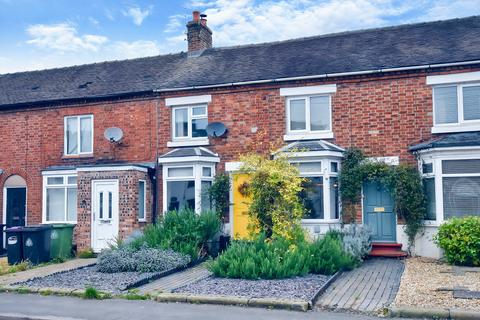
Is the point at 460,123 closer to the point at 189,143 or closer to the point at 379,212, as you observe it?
the point at 379,212

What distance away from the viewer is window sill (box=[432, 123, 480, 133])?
45.3 ft

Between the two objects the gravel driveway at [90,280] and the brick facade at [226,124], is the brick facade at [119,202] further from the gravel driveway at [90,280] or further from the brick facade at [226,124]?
the gravel driveway at [90,280]

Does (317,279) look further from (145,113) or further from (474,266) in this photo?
(145,113)

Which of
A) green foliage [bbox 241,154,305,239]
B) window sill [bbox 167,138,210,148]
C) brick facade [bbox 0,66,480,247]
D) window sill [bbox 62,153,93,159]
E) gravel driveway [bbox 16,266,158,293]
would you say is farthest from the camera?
window sill [bbox 62,153,93,159]

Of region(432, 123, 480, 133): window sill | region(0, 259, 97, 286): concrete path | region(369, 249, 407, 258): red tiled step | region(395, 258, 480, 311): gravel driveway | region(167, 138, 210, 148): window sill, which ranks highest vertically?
region(432, 123, 480, 133): window sill

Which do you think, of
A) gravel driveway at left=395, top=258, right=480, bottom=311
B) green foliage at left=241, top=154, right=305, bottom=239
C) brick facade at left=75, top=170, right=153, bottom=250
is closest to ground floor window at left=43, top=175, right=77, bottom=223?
brick facade at left=75, top=170, right=153, bottom=250

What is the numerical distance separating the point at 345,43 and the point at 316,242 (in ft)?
28.1

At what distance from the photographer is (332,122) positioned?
15195mm

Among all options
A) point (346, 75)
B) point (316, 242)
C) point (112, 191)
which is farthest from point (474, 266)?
point (112, 191)

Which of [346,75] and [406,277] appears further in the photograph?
[346,75]

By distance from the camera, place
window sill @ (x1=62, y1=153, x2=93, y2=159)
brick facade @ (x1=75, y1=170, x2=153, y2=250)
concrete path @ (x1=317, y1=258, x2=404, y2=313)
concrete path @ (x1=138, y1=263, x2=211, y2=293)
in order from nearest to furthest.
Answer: concrete path @ (x1=317, y1=258, x2=404, y2=313) < concrete path @ (x1=138, y1=263, x2=211, y2=293) < brick facade @ (x1=75, y1=170, x2=153, y2=250) < window sill @ (x1=62, y1=153, x2=93, y2=159)

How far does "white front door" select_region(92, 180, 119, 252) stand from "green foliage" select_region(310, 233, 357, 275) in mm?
6823

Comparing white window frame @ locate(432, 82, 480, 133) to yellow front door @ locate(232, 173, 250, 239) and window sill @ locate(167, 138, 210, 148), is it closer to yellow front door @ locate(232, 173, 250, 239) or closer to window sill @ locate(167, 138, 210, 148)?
yellow front door @ locate(232, 173, 250, 239)

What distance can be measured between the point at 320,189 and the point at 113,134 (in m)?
7.26
